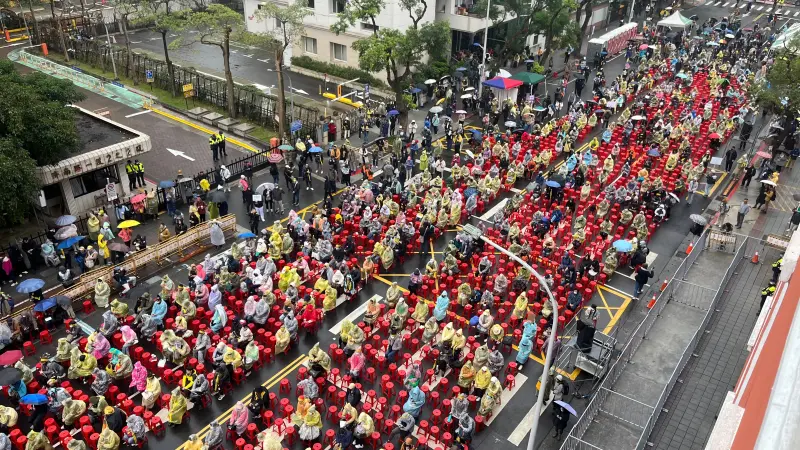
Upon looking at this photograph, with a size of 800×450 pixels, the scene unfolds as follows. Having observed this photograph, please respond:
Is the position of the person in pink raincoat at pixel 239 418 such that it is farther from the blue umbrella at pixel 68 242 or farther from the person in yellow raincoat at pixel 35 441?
the blue umbrella at pixel 68 242

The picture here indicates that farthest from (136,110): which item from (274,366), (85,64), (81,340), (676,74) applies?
(676,74)

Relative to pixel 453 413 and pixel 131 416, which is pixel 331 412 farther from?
pixel 131 416

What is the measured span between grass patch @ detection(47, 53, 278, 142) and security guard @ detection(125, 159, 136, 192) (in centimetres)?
761

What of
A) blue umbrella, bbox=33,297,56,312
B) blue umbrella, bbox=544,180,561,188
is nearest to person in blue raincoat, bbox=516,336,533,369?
blue umbrella, bbox=544,180,561,188

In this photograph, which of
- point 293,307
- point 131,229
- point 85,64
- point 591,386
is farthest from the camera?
point 85,64

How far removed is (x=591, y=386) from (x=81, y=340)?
15.1 m

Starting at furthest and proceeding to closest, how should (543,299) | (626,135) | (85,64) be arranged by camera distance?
(85,64) → (626,135) → (543,299)

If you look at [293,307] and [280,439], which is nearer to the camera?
[280,439]

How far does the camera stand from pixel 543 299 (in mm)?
21828

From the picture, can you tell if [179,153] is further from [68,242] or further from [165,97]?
[68,242]

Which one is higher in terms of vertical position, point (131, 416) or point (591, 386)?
point (131, 416)

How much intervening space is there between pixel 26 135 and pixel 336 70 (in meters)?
23.0

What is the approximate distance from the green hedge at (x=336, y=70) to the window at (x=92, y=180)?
19.4 m

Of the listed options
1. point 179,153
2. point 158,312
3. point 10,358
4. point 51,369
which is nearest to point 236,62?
point 179,153
